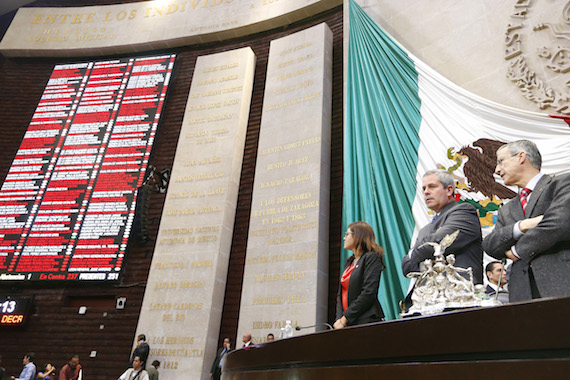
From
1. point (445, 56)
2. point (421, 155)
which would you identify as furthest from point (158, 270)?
point (445, 56)

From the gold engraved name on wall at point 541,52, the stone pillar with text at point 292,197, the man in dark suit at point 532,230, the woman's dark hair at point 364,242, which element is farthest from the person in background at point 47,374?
the gold engraved name on wall at point 541,52

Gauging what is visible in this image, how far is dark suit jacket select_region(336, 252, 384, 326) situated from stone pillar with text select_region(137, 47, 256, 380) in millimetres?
3985

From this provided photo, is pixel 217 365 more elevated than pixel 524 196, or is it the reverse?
pixel 524 196

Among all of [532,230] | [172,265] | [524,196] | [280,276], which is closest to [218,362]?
[280,276]

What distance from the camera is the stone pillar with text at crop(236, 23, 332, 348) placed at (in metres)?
5.41

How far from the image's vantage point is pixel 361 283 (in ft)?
7.11

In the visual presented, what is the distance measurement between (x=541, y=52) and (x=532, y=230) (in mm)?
4856

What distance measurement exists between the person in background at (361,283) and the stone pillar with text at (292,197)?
122 inches

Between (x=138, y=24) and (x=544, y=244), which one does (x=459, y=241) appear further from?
(x=138, y=24)

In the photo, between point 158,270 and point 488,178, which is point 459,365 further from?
point 158,270

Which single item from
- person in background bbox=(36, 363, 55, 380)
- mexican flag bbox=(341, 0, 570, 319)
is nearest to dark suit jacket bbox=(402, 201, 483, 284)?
mexican flag bbox=(341, 0, 570, 319)

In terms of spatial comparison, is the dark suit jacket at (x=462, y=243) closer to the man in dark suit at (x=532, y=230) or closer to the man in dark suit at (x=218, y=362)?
the man in dark suit at (x=532, y=230)

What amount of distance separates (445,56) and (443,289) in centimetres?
550

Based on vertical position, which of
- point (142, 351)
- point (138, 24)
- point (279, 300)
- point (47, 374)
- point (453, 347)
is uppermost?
point (138, 24)
